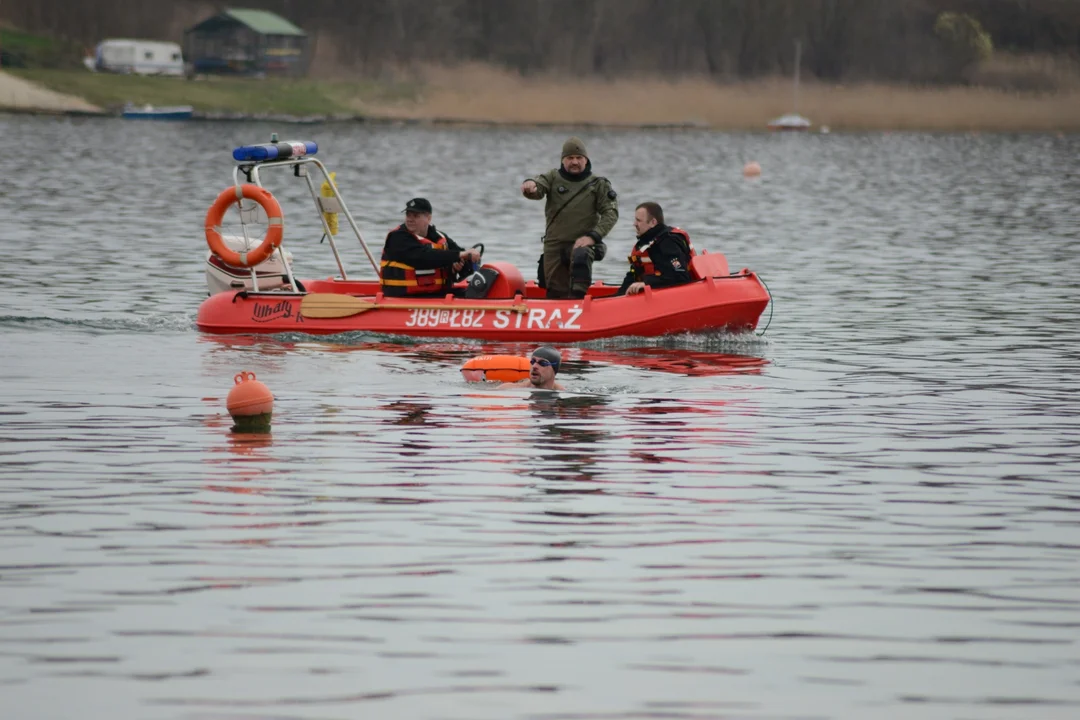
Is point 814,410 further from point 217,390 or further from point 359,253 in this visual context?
point 359,253

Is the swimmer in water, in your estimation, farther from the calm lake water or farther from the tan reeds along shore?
the tan reeds along shore

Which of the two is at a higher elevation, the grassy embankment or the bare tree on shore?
the bare tree on shore

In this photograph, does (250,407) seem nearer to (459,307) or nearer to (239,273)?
(459,307)

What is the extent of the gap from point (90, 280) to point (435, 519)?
50.8 feet

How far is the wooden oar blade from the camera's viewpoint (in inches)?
722

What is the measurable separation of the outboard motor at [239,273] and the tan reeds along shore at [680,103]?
82484mm

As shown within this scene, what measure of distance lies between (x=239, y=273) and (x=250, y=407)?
6.41m

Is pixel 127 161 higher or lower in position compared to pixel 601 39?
lower

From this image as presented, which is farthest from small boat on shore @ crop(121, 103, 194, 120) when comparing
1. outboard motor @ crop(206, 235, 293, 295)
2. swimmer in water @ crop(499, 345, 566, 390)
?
swimmer in water @ crop(499, 345, 566, 390)

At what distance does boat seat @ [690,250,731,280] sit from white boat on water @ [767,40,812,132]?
9361 cm

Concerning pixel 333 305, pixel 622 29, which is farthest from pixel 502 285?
pixel 622 29

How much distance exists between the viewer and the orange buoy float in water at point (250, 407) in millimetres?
13266

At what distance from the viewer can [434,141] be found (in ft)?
296

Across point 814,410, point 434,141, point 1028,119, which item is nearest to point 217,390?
point 814,410
